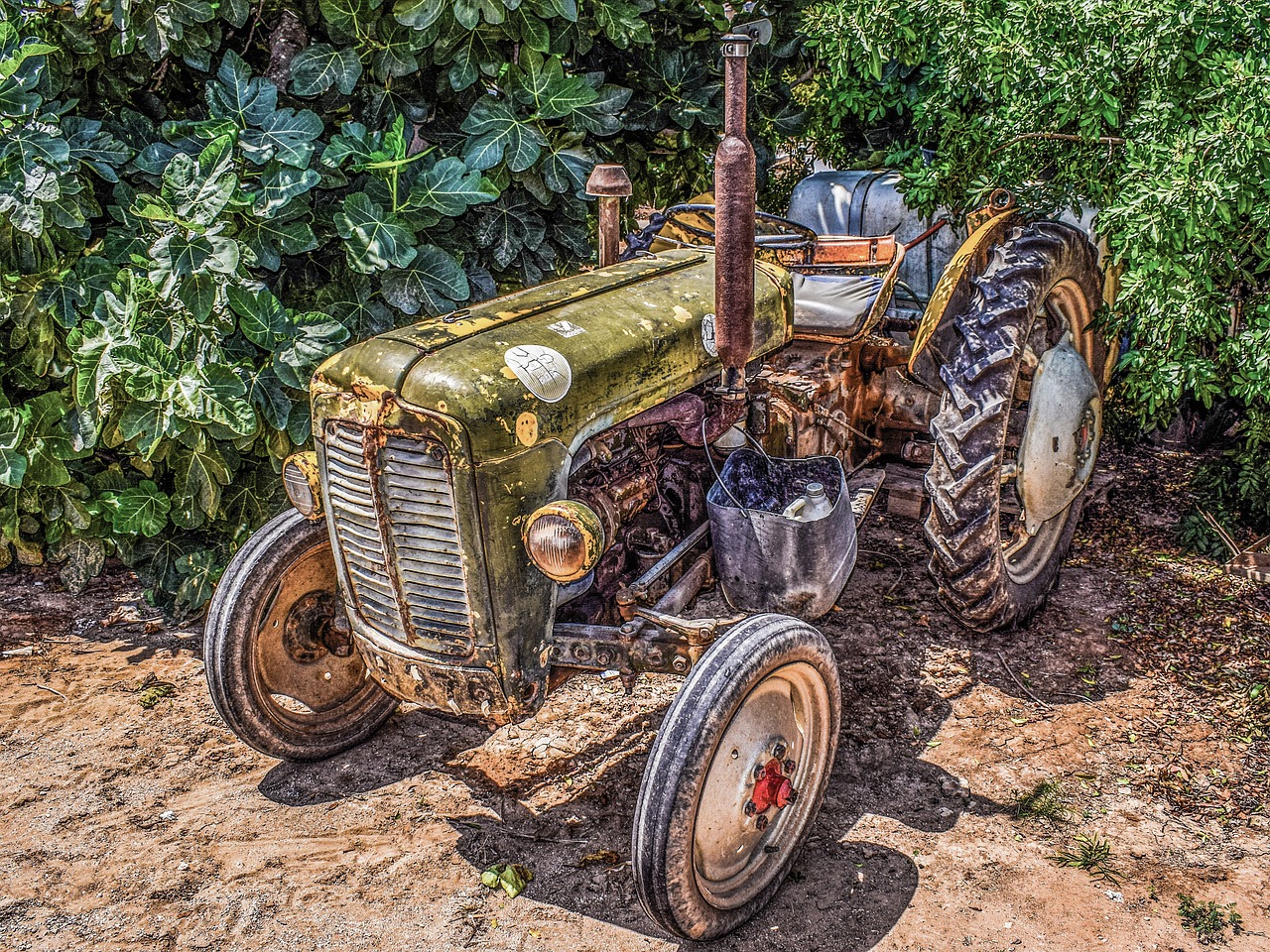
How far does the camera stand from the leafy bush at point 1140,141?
3.67 meters

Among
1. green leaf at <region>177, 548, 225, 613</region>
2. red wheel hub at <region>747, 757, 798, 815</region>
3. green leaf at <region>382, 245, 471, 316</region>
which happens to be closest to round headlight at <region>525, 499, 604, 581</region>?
red wheel hub at <region>747, 757, 798, 815</region>

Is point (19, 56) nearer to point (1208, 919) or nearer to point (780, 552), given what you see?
point (780, 552)

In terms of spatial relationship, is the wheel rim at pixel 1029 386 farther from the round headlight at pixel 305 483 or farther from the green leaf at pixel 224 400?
the green leaf at pixel 224 400

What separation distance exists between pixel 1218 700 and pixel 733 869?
6.74ft

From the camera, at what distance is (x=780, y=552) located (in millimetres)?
3344

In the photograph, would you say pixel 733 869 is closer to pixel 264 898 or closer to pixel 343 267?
pixel 264 898

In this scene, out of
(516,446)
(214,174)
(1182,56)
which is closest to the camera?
(516,446)

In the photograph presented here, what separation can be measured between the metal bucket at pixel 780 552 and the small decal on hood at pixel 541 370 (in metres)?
0.73

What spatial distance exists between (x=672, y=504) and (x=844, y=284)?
4.90 ft

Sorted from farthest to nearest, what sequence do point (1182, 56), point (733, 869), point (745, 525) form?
point (1182, 56)
point (745, 525)
point (733, 869)

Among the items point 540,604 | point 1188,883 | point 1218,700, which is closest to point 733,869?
point 540,604

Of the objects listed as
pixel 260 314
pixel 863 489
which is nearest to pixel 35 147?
pixel 260 314

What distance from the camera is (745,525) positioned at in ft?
11.0

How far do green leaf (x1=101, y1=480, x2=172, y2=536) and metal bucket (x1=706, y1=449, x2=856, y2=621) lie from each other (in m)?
2.65
